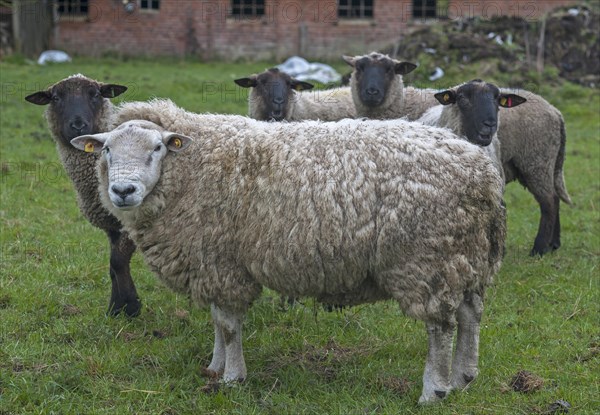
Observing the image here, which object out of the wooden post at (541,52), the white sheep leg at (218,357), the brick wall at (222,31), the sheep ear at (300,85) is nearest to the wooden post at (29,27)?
the brick wall at (222,31)

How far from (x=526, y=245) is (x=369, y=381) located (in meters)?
3.66

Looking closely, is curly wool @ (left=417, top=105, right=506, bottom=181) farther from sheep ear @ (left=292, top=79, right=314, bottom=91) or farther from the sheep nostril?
the sheep nostril

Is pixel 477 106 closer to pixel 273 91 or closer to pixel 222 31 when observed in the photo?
pixel 273 91

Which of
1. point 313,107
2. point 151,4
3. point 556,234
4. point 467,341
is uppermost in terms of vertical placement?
point 151,4

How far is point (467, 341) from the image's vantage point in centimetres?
429

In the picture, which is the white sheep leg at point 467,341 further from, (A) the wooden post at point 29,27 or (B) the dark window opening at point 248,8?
(B) the dark window opening at point 248,8

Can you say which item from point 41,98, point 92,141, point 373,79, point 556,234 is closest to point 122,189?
point 92,141

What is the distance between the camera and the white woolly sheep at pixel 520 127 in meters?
7.36

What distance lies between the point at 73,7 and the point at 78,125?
56.4ft

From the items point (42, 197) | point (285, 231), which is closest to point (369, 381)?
point (285, 231)

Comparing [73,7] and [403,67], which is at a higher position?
[73,7]

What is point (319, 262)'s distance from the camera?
4078mm

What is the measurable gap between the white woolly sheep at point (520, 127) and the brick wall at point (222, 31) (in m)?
13.9

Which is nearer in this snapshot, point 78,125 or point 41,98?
point 78,125
